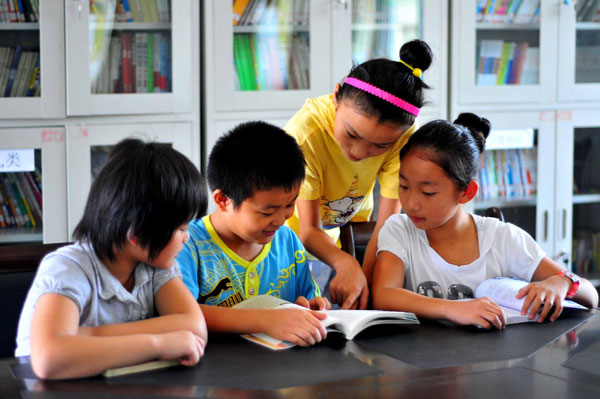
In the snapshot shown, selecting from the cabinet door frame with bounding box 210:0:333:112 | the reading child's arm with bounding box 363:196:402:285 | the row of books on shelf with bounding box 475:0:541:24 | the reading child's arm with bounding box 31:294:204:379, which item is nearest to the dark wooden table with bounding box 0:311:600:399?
the reading child's arm with bounding box 31:294:204:379

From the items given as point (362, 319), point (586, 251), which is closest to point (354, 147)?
point (362, 319)

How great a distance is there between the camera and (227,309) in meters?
1.30

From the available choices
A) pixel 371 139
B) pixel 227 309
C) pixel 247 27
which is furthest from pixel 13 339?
pixel 247 27

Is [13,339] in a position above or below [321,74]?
below

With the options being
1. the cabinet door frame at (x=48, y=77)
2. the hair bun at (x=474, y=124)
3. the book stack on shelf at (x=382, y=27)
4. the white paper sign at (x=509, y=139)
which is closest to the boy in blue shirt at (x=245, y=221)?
the hair bun at (x=474, y=124)

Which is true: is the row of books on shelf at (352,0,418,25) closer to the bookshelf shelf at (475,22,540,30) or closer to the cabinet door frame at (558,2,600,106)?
the bookshelf shelf at (475,22,540,30)

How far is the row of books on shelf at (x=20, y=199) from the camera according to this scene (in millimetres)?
2654

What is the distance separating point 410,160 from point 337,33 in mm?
1438

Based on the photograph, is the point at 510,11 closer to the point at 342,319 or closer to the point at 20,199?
the point at 20,199

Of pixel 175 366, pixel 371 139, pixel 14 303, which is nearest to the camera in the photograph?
pixel 175 366

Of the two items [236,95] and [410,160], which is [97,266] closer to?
[410,160]

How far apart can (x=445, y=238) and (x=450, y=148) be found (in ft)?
0.67

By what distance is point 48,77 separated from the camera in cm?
262

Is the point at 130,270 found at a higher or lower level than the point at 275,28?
lower
